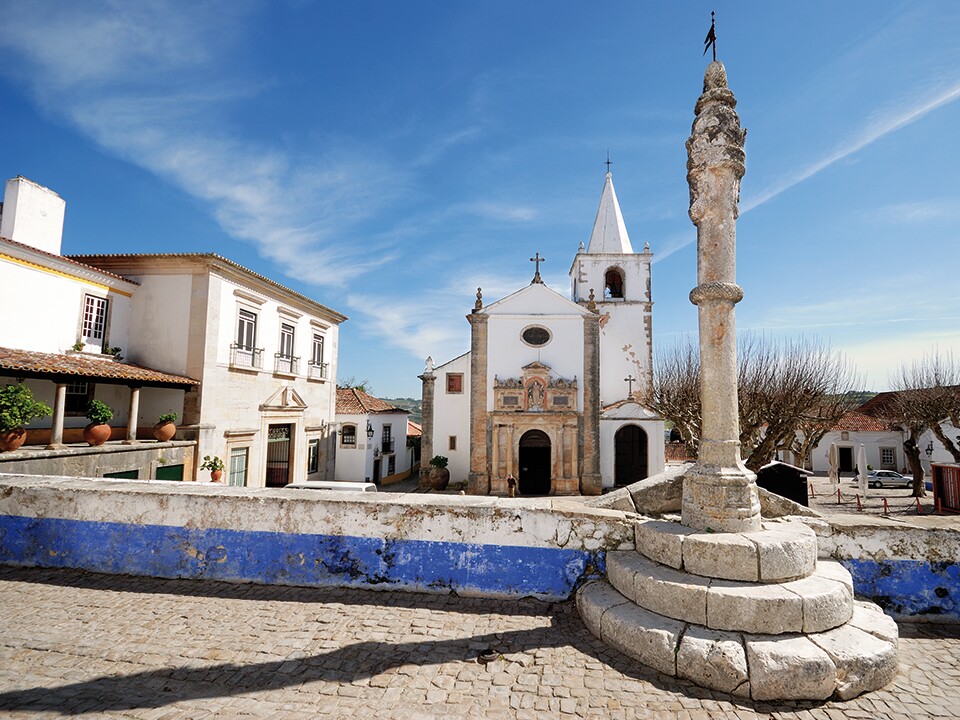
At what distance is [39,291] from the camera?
12.0 m

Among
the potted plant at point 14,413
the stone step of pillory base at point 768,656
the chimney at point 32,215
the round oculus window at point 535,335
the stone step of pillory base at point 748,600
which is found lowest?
the stone step of pillory base at point 768,656

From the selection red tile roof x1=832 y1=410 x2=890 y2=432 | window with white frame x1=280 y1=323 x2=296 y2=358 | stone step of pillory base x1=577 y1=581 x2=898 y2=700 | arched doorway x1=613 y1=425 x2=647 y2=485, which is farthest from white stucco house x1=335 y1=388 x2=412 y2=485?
red tile roof x1=832 y1=410 x2=890 y2=432

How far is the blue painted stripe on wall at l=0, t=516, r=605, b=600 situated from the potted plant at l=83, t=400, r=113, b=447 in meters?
6.44

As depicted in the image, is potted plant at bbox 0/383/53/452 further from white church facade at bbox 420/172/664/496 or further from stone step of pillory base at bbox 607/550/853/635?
white church facade at bbox 420/172/664/496

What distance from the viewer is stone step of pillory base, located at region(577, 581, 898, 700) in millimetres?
3189

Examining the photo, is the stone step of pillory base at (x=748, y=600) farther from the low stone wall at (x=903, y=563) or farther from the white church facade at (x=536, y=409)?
the white church facade at (x=536, y=409)

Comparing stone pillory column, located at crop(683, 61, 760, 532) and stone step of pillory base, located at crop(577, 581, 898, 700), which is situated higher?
stone pillory column, located at crop(683, 61, 760, 532)

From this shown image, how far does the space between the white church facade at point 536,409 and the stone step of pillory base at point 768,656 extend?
60.3 feet

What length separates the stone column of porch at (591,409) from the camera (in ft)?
72.2

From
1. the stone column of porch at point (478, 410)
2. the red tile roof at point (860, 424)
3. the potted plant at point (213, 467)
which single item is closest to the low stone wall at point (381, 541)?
the potted plant at point (213, 467)

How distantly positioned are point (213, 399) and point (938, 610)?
1568cm

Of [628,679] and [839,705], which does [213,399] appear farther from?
[839,705]

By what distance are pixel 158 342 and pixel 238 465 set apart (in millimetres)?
4469

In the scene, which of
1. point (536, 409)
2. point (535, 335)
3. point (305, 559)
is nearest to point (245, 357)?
point (305, 559)
